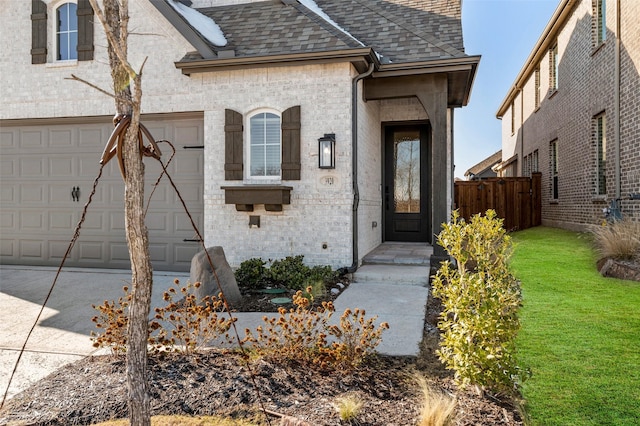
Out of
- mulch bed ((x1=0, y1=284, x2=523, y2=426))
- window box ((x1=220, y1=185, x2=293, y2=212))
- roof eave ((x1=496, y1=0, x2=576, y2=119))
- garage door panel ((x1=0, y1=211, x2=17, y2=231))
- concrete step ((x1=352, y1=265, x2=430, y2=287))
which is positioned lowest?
mulch bed ((x1=0, y1=284, x2=523, y2=426))

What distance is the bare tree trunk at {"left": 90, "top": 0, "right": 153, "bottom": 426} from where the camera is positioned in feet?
7.32

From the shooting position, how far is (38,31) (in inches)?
331

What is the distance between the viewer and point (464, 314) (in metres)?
3.01

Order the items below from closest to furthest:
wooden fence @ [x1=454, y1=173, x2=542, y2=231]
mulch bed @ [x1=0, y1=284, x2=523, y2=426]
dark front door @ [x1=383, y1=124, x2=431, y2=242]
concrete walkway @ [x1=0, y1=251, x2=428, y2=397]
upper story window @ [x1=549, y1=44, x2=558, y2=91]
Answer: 1. mulch bed @ [x1=0, y1=284, x2=523, y2=426]
2. concrete walkway @ [x1=0, y1=251, x2=428, y2=397]
3. dark front door @ [x1=383, y1=124, x2=431, y2=242]
4. wooden fence @ [x1=454, y1=173, x2=542, y2=231]
5. upper story window @ [x1=549, y1=44, x2=558, y2=91]

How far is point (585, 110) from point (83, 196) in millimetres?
11773

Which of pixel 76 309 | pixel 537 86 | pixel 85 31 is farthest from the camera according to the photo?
pixel 537 86

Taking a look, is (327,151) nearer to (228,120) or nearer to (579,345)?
(228,120)

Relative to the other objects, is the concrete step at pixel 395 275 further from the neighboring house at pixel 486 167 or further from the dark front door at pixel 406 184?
the neighboring house at pixel 486 167

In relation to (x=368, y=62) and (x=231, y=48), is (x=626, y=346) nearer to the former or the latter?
(x=368, y=62)

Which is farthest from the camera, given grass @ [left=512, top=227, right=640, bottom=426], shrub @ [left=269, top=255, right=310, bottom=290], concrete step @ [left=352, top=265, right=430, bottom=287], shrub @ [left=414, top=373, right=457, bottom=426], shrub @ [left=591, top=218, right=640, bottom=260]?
shrub @ [left=591, top=218, right=640, bottom=260]

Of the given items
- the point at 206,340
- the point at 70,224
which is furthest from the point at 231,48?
the point at 206,340

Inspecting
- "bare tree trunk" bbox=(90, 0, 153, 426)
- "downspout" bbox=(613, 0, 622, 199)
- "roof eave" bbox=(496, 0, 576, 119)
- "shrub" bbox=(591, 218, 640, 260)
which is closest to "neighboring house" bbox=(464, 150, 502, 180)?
"roof eave" bbox=(496, 0, 576, 119)

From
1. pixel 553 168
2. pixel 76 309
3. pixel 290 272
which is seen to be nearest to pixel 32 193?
pixel 76 309

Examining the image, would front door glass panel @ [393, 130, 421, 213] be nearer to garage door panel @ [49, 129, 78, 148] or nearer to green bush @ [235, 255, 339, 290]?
green bush @ [235, 255, 339, 290]
